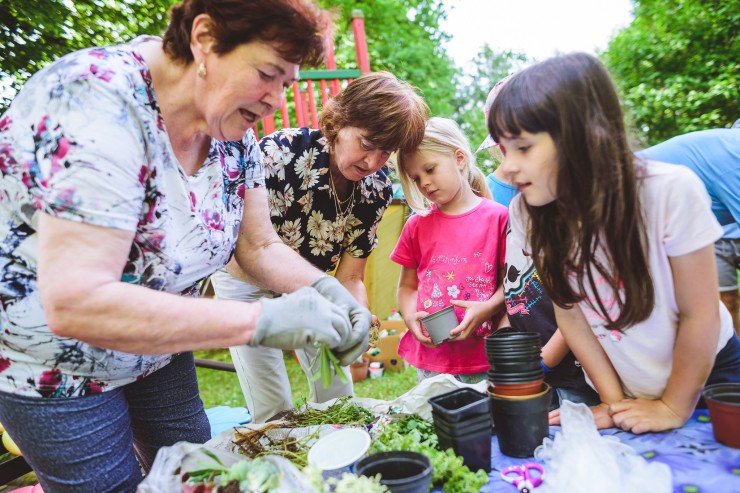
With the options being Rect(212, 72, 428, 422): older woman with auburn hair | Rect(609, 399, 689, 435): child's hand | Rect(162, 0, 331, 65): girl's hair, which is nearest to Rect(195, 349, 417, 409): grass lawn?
Rect(212, 72, 428, 422): older woman with auburn hair

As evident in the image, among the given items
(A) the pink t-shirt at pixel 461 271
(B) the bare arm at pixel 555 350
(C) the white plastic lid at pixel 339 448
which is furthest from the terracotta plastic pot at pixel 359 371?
(C) the white plastic lid at pixel 339 448

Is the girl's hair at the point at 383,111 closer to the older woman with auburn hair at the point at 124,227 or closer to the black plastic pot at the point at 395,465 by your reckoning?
the older woman with auburn hair at the point at 124,227

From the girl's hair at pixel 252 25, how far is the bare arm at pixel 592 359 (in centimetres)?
114

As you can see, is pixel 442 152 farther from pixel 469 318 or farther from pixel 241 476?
pixel 241 476

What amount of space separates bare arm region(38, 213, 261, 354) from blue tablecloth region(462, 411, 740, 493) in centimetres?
78

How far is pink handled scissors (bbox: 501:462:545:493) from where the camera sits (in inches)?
48.7

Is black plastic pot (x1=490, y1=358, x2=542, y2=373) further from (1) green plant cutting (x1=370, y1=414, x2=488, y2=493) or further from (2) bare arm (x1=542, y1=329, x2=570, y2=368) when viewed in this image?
(2) bare arm (x1=542, y1=329, x2=570, y2=368)

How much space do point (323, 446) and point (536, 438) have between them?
0.59 metres

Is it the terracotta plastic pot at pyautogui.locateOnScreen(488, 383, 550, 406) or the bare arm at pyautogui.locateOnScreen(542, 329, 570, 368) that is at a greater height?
the terracotta plastic pot at pyautogui.locateOnScreen(488, 383, 550, 406)

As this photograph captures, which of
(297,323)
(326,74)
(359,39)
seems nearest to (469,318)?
(297,323)

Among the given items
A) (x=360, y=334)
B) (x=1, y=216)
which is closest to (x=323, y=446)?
(x=360, y=334)

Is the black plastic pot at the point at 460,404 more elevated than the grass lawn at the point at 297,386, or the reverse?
the black plastic pot at the point at 460,404

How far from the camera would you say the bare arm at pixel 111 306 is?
1056mm

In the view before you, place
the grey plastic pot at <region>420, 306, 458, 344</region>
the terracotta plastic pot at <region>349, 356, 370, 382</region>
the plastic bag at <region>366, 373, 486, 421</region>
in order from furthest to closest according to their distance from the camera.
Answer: the terracotta plastic pot at <region>349, 356, 370, 382</region> < the grey plastic pot at <region>420, 306, 458, 344</region> < the plastic bag at <region>366, 373, 486, 421</region>
